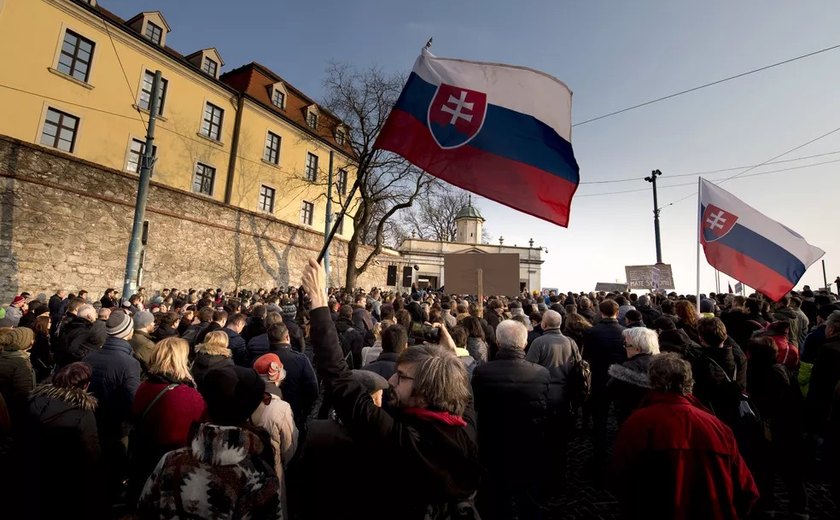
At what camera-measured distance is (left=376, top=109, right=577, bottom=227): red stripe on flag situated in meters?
3.79

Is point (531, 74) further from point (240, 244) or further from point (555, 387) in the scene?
point (240, 244)

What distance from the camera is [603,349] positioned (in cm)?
509

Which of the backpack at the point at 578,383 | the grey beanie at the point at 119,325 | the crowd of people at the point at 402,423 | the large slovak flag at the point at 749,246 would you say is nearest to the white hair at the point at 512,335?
the crowd of people at the point at 402,423

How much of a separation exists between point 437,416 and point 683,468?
1.43 meters

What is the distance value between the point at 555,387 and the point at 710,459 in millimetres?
1936

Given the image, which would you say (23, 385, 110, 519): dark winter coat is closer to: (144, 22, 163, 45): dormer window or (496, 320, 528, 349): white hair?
(496, 320, 528, 349): white hair

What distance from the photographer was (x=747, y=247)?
22.1 feet

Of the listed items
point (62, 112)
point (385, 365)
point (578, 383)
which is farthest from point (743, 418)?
point (62, 112)

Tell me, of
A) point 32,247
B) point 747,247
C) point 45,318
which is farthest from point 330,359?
point 32,247

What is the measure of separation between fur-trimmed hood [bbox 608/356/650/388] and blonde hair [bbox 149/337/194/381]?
11.8 ft

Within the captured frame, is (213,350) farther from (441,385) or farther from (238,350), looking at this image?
(441,385)

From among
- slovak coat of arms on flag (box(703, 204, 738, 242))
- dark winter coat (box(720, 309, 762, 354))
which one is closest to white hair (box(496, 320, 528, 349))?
dark winter coat (box(720, 309, 762, 354))

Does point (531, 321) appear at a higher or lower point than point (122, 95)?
lower

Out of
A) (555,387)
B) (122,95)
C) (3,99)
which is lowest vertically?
(555,387)
